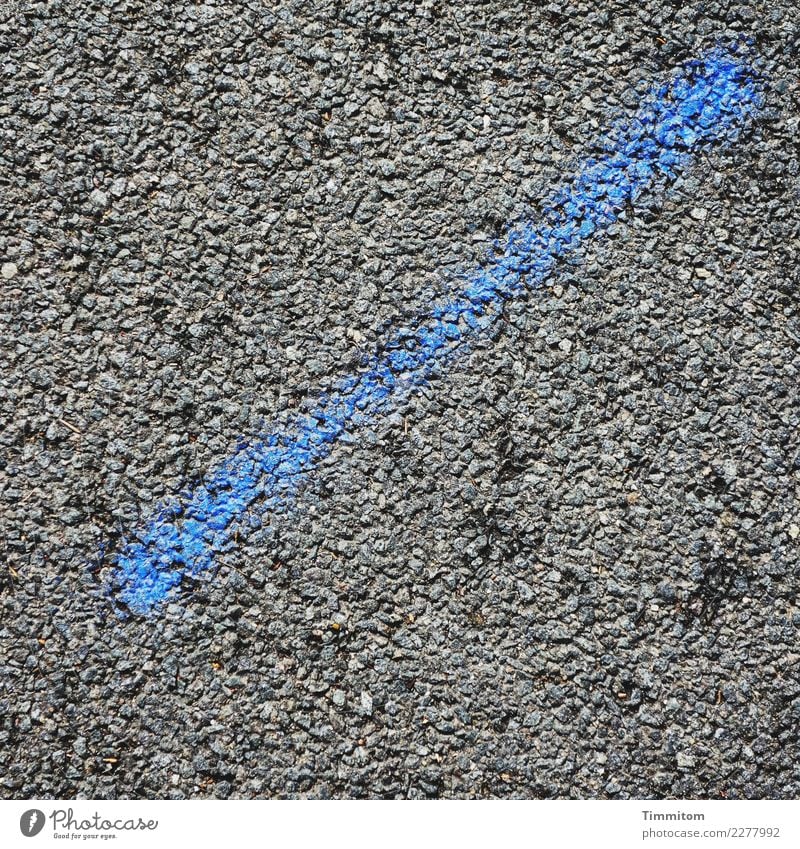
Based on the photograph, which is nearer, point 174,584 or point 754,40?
point 174,584

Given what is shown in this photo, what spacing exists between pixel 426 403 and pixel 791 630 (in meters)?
1.16

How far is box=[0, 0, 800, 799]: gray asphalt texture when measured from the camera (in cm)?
243

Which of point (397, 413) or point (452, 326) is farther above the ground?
point (452, 326)

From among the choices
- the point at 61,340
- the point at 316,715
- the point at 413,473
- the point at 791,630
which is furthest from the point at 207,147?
the point at 791,630

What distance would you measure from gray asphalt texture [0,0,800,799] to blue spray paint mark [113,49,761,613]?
0.05 meters

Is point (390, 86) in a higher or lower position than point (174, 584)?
higher

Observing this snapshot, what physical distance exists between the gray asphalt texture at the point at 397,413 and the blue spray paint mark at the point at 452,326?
0.05 meters

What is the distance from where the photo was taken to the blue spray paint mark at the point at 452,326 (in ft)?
8.12

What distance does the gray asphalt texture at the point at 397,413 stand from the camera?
2.43m

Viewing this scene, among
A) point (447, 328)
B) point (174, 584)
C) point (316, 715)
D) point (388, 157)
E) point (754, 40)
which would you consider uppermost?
point (754, 40)

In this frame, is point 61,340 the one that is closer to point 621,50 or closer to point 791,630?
point 621,50

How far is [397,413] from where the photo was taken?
99.5 inches

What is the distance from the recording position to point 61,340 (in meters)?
2.52

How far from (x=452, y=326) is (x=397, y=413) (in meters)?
0.29
